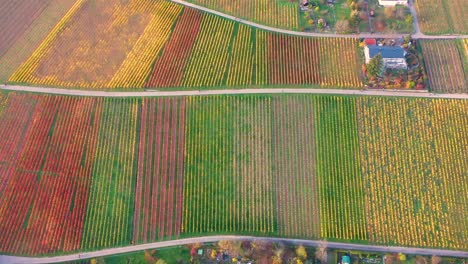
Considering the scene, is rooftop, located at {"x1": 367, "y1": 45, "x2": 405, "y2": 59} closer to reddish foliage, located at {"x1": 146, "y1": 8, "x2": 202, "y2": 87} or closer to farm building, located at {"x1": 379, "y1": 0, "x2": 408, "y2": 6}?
farm building, located at {"x1": 379, "y1": 0, "x2": 408, "y2": 6}

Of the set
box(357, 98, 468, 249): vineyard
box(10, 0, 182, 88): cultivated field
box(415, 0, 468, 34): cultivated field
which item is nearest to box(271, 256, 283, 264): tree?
box(357, 98, 468, 249): vineyard

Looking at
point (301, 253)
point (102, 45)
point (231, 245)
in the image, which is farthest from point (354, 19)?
point (102, 45)

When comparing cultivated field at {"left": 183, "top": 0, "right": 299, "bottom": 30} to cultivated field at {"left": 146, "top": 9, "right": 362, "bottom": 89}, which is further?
cultivated field at {"left": 183, "top": 0, "right": 299, "bottom": 30}

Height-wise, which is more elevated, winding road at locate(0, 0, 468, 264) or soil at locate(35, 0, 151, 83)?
soil at locate(35, 0, 151, 83)

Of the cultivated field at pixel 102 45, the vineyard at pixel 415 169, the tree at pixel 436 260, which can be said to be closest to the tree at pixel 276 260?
the vineyard at pixel 415 169

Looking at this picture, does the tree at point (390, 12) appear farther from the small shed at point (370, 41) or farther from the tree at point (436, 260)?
the tree at point (436, 260)

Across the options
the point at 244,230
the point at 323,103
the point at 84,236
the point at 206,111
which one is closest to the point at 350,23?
the point at 323,103
